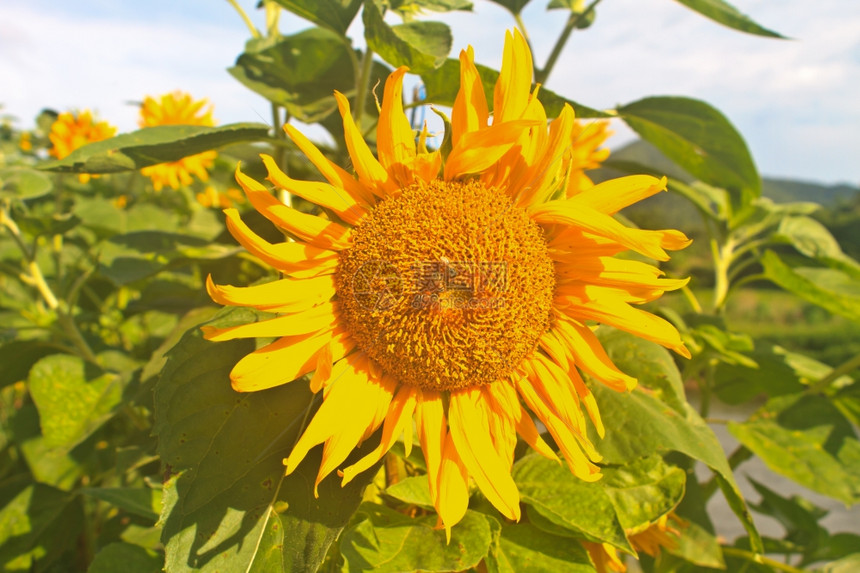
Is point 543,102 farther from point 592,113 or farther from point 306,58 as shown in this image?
point 306,58

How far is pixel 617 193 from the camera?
839 millimetres

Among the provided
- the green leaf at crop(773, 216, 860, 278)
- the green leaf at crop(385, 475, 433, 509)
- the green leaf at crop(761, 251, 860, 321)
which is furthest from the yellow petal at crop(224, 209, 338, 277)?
the green leaf at crop(773, 216, 860, 278)


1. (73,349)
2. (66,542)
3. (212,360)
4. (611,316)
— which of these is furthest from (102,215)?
(611,316)

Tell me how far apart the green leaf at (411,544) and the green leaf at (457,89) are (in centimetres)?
63

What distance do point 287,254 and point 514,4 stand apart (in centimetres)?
107

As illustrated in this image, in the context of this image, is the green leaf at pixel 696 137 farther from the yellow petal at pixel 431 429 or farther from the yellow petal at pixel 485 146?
the yellow petal at pixel 431 429

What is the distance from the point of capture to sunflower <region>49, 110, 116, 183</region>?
3068 millimetres

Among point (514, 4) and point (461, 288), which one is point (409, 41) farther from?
point (514, 4)

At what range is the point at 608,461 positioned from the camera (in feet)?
3.01

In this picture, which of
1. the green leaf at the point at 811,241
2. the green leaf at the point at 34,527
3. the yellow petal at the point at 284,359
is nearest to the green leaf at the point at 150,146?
the yellow petal at the point at 284,359

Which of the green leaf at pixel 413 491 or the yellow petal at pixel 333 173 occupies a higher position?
the yellow petal at pixel 333 173

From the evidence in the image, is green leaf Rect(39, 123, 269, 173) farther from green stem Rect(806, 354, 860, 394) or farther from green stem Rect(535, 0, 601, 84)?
green stem Rect(806, 354, 860, 394)

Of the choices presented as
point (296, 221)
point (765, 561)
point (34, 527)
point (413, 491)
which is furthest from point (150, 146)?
point (765, 561)

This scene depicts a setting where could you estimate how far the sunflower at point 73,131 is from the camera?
3.07 meters
